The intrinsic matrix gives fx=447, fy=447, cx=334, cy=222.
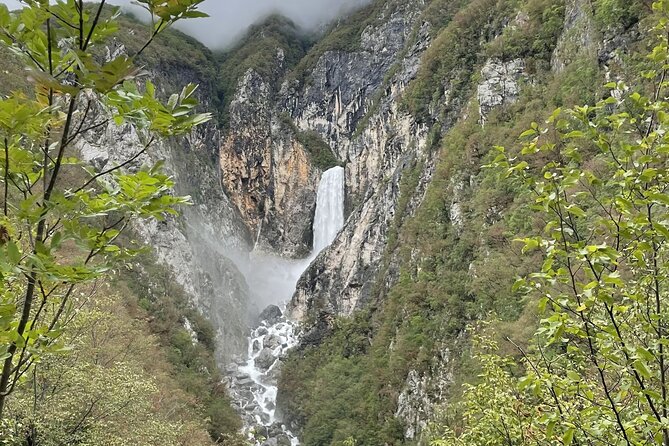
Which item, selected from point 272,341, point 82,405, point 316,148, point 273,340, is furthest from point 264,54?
point 82,405

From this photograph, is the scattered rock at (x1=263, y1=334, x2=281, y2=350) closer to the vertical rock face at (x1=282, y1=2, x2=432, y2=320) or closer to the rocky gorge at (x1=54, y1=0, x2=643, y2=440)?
the rocky gorge at (x1=54, y1=0, x2=643, y2=440)

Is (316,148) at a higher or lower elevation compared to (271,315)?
higher

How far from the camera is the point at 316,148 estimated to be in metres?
62.8

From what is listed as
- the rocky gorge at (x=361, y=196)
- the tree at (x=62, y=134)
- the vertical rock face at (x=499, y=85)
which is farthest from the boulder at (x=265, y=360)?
the tree at (x=62, y=134)

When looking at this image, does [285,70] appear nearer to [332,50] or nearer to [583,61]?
[332,50]

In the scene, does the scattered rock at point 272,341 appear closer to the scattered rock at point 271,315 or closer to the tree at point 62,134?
the scattered rock at point 271,315

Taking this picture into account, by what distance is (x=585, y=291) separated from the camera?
2219 millimetres

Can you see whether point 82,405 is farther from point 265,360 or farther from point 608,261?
point 265,360

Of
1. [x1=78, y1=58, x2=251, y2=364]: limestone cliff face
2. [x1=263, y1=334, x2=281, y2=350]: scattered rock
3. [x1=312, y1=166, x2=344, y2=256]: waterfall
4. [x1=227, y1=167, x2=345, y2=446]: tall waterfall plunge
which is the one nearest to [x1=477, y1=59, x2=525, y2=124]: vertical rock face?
[x1=227, y1=167, x2=345, y2=446]: tall waterfall plunge

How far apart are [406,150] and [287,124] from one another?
104 feet

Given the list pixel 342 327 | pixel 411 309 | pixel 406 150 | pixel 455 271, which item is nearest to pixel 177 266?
pixel 342 327

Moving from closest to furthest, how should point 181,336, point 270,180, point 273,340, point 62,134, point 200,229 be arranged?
point 62,134 → point 181,336 → point 273,340 → point 200,229 → point 270,180

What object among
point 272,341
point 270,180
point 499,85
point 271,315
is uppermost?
point 499,85

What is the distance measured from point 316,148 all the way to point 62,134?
62.2 metres
